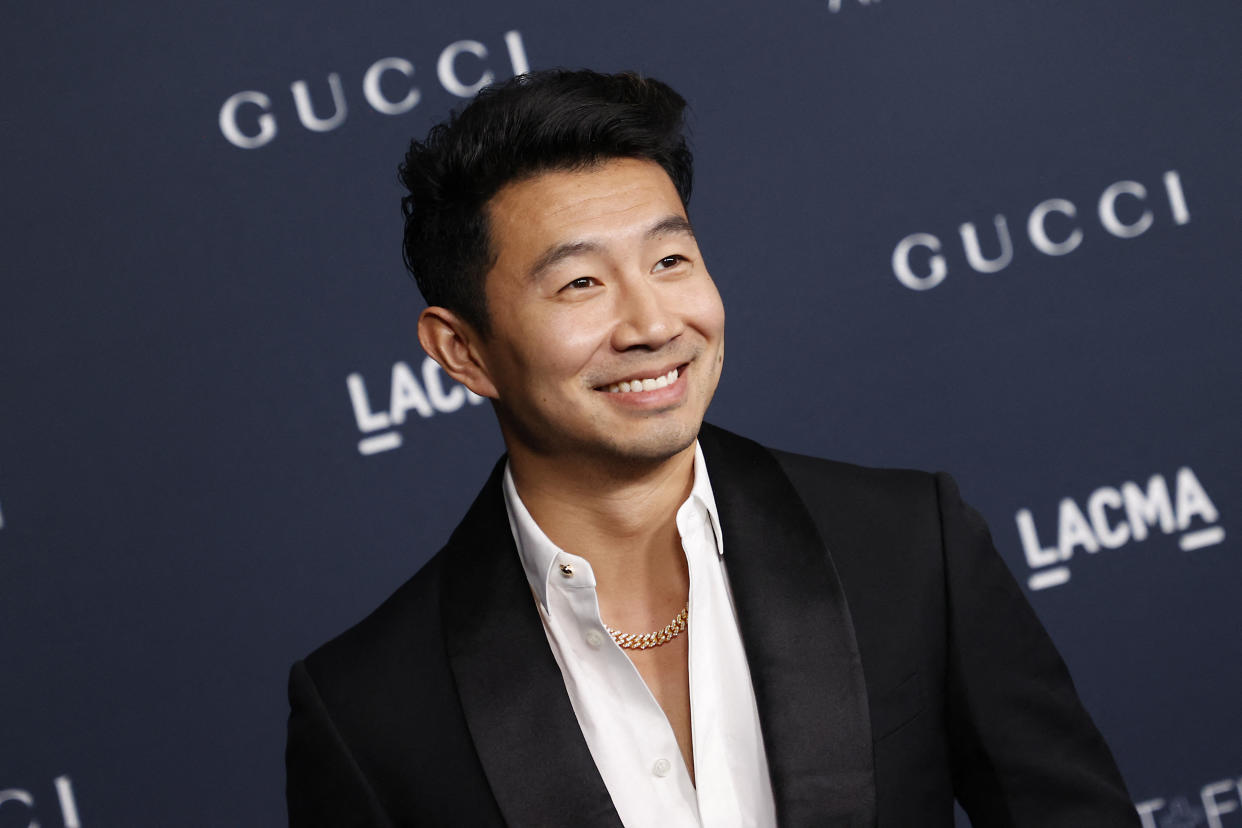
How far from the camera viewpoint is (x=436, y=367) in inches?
91.0

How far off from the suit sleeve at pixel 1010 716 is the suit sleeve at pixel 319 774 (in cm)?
66

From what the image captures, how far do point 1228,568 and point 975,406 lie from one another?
0.59 meters

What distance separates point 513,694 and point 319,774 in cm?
25

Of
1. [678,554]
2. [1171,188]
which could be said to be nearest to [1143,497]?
[1171,188]

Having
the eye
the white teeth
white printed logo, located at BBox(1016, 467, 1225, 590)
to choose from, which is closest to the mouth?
the white teeth

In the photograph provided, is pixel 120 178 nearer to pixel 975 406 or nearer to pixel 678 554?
pixel 678 554

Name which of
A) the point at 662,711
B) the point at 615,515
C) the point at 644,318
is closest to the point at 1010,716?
the point at 662,711

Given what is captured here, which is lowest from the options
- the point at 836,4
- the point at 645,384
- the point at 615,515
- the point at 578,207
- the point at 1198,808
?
the point at 1198,808

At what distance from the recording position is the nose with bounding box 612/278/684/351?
1.32 meters

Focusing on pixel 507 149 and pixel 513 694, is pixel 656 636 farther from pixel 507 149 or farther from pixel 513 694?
pixel 507 149

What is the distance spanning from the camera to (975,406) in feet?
7.83

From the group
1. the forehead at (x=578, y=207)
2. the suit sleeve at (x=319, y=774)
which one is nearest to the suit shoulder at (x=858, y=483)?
the forehead at (x=578, y=207)

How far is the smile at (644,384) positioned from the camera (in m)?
1.34

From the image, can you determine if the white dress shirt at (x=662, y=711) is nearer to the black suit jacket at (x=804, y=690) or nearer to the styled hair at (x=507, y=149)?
the black suit jacket at (x=804, y=690)
